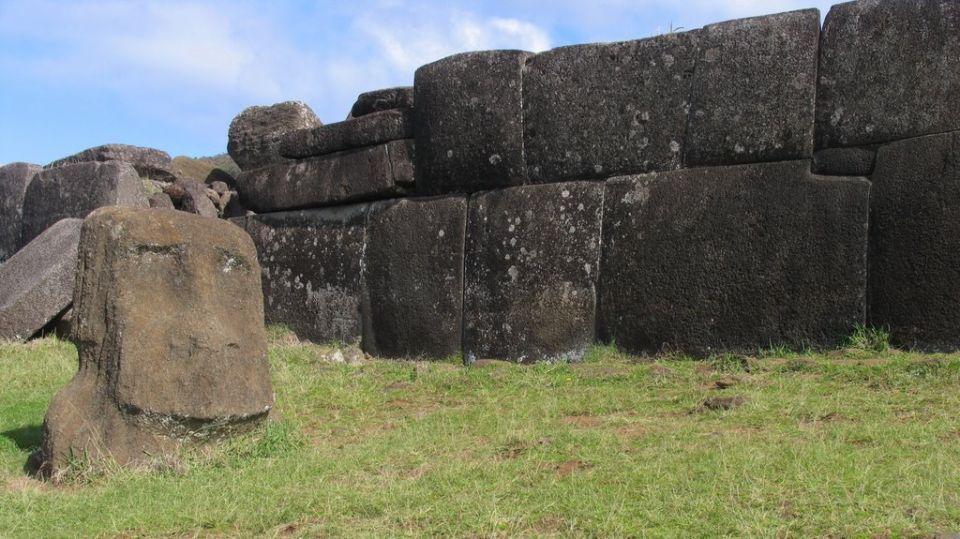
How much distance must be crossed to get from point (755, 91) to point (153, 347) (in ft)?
15.0

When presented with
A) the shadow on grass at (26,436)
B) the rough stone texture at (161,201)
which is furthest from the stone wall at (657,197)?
the rough stone texture at (161,201)

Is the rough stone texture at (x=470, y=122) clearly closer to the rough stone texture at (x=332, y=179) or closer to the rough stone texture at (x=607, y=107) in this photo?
the rough stone texture at (x=607, y=107)

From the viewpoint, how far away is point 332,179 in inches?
387

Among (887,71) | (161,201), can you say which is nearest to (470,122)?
(887,71)

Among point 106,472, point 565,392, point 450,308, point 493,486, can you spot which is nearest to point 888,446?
point 493,486

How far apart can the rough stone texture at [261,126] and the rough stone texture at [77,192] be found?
1.26 meters

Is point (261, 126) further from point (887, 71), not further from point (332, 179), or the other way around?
point (887, 71)

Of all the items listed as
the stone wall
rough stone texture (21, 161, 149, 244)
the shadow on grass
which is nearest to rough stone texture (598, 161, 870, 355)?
the stone wall

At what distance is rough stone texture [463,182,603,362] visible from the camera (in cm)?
813

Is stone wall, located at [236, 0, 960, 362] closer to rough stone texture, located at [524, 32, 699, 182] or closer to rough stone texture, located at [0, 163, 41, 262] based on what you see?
rough stone texture, located at [524, 32, 699, 182]

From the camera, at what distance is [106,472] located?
5320 mm

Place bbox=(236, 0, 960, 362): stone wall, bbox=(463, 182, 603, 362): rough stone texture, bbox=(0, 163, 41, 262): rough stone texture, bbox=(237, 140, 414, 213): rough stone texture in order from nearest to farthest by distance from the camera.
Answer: bbox=(236, 0, 960, 362): stone wall, bbox=(463, 182, 603, 362): rough stone texture, bbox=(237, 140, 414, 213): rough stone texture, bbox=(0, 163, 41, 262): rough stone texture

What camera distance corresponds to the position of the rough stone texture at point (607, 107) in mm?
7840

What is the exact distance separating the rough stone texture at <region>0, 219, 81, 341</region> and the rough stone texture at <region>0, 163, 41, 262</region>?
2.90m
